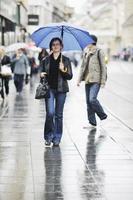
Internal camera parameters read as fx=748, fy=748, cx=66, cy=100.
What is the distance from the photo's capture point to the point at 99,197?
8312mm

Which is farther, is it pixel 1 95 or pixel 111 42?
pixel 111 42

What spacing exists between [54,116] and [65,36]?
5.42 ft

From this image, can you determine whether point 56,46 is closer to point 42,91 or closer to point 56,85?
point 56,85

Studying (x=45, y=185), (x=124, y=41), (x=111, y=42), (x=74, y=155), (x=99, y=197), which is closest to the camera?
(x=99, y=197)

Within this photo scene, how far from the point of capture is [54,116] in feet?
41.0

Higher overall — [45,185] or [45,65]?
[45,65]

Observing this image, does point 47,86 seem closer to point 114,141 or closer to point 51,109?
point 51,109

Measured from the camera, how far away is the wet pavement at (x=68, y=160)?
865 centimetres

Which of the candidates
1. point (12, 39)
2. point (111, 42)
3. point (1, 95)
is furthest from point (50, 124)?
point (111, 42)

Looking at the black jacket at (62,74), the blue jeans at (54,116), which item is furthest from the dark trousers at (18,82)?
the black jacket at (62,74)

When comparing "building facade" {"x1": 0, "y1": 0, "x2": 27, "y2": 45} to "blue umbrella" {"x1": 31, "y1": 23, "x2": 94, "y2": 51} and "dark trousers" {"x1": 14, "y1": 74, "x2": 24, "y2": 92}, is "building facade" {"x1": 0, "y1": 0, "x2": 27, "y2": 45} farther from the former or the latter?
"blue umbrella" {"x1": 31, "y1": 23, "x2": 94, "y2": 51}

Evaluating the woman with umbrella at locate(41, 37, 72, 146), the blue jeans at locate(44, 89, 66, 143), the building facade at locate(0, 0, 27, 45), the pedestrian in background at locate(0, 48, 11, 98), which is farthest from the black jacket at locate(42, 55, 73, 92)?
the building facade at locate(0, 0, 27, 45)

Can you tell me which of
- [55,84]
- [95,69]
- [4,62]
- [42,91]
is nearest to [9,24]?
[4,62]

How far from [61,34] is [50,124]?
1.82 metres
